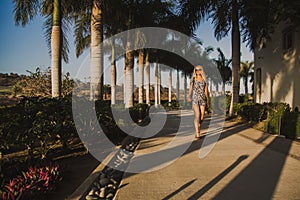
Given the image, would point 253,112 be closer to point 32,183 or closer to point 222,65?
point 32,183

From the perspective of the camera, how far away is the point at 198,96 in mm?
7766

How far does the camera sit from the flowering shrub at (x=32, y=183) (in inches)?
Result: 128

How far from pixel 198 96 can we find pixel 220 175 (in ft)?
11.3

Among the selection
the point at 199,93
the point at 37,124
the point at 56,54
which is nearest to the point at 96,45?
the point at 56,54

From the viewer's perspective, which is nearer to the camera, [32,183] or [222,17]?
[32,183]

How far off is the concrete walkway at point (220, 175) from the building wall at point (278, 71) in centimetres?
822

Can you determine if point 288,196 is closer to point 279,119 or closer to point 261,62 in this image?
point 279,119

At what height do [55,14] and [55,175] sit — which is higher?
[55,14]

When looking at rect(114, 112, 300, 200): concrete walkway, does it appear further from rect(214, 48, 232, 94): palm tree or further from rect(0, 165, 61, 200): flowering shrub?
rect(214, 48, 232, 94): palm tree

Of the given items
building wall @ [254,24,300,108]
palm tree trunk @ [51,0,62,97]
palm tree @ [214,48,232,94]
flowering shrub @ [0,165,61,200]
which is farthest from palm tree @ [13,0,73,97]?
palm tree @ [214,48,232,94]

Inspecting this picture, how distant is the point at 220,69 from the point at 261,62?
2525 centimetres

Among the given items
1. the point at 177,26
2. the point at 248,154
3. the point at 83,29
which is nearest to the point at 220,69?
the point at 177,26

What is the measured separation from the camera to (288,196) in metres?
3.61

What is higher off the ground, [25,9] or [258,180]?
[25,9]
